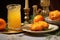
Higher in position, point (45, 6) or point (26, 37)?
point (45, 6)

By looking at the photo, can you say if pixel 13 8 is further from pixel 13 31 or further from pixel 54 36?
pixel 54 36

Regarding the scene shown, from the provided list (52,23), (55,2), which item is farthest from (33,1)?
(52,23)

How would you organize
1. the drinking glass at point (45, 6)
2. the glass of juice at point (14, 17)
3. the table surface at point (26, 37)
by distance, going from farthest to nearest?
1. the drinking glass at point (45, 6)
2. the glass of juice at point (14, 17)
3. the table surface at point (26, 37)

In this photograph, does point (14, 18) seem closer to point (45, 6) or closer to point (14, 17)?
point (14, 17)

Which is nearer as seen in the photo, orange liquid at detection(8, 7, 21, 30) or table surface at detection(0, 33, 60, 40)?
table surface at detection(0, 33, 60, 40)

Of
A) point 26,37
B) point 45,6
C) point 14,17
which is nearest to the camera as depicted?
point 26,37

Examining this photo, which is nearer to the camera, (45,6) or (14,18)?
(14,18)

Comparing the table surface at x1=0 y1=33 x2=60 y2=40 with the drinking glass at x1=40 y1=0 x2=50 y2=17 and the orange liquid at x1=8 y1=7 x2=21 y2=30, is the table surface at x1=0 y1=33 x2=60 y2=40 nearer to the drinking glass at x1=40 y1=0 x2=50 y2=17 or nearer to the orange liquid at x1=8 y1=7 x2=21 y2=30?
the orange liquid at x1=8 y1=7 x2=21 y2=30

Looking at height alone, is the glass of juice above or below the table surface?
above

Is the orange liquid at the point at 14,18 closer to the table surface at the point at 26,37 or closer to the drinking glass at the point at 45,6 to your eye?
the table surface at the point at 26,37

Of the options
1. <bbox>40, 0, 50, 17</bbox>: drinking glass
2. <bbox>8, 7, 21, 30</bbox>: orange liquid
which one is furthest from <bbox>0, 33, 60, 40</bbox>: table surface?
<bbox>40, 0, 50, 17</bbox>: drinking glass

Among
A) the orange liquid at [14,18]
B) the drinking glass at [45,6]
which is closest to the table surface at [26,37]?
the orange liquid at [14,18]

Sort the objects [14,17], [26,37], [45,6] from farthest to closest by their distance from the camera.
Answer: [45,6], [14,17], [26,37]

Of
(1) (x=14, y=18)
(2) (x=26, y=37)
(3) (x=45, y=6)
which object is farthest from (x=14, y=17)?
(3) (x=45, y=6)
